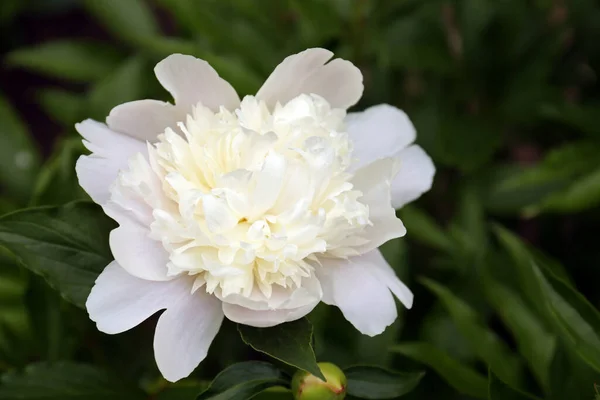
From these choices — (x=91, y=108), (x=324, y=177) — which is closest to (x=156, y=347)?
(x=324, y=177)

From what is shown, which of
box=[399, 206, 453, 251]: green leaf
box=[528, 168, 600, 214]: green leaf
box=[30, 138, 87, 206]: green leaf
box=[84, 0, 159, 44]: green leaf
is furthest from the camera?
box=[84, 0, 159, 44]: green leaf

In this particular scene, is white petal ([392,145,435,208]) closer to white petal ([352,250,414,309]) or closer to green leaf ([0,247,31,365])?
white petal ([352,250,414,309])

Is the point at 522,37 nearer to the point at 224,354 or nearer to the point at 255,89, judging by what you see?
the point at 255,89

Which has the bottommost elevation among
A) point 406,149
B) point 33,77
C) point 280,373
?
point 33,77

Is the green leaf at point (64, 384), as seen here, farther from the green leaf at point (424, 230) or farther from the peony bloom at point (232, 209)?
the green leaf at point (424, 230)

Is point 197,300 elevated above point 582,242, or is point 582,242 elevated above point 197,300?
point 197,300

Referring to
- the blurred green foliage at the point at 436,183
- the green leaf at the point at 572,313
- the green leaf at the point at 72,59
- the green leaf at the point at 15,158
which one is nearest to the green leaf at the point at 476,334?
the blurred green foliage at the point at 436,183

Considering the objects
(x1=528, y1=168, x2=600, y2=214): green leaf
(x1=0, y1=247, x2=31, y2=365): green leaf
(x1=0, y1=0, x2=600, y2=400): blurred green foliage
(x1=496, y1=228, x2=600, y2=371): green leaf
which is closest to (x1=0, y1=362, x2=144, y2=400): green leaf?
(x1=0, y1=0, x2=600, y2=400): blurred green foliage
